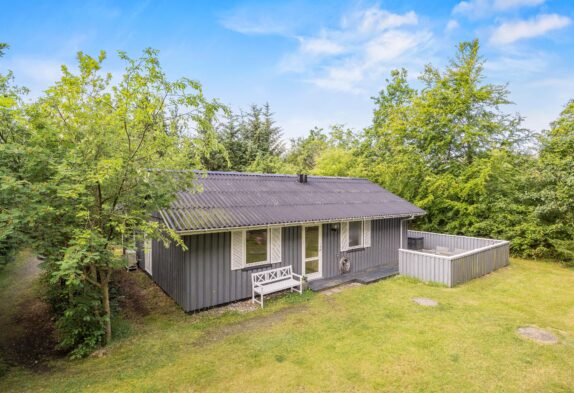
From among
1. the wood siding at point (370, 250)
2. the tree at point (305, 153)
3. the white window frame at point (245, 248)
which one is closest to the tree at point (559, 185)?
the wood siding at point (370, 250)

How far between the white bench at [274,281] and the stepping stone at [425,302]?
318 centimetres

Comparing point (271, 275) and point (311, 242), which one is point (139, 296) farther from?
point (311, 242)

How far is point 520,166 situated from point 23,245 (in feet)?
60.3

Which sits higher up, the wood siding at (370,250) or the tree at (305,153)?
the tree at (305,153)

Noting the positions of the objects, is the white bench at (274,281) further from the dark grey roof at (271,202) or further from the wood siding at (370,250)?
the wood siding at (370,250)

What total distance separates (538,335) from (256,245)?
6615mm

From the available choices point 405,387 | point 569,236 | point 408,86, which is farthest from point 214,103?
point 408,86

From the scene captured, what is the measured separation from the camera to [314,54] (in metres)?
18.3

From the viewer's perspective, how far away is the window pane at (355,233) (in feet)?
34.8

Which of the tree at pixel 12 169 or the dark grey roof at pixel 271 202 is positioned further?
the dark grey roof at pixel 271 202

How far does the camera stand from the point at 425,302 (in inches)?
309

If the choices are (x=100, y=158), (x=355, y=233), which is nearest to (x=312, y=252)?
(x=355, y=233)

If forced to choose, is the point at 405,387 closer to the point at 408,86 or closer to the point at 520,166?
the point at 520,166

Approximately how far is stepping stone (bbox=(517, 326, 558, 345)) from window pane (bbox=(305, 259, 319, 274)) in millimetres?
5285
